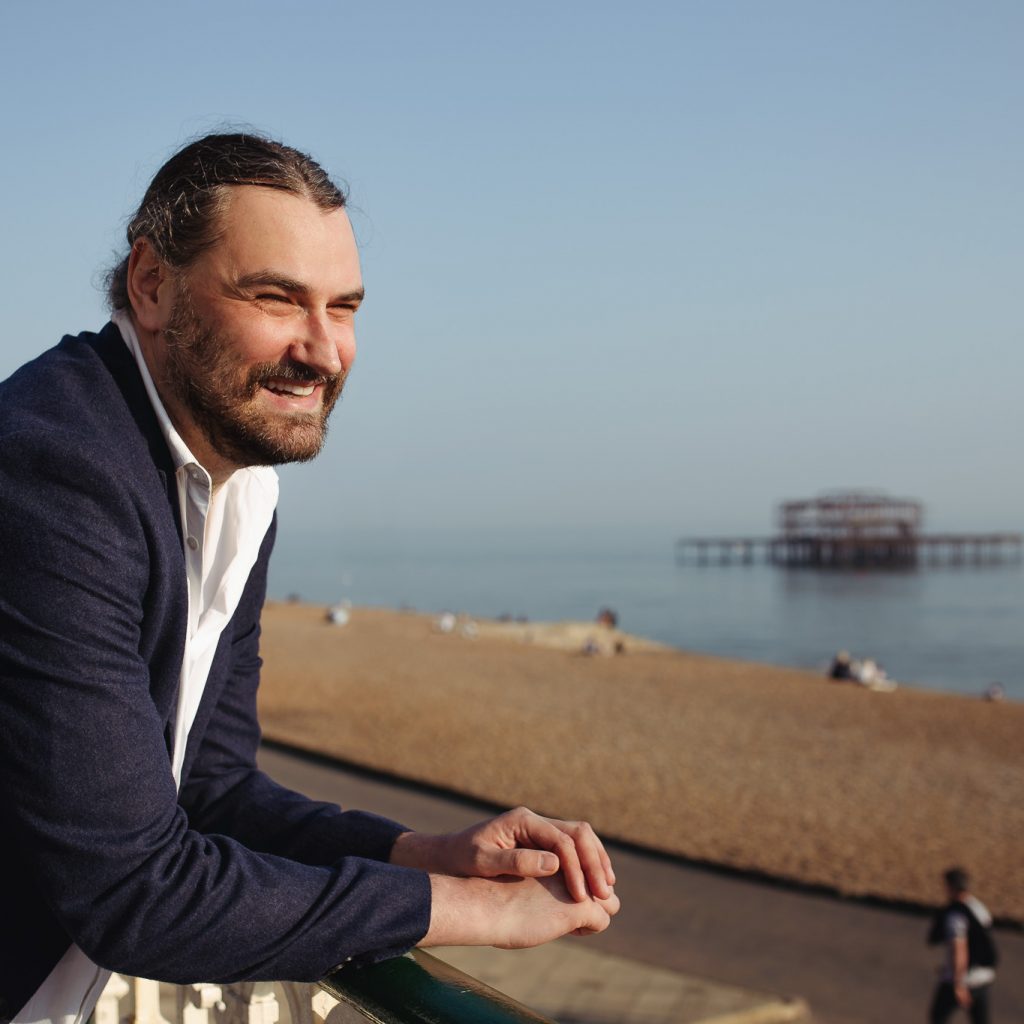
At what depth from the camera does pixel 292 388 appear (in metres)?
1.76

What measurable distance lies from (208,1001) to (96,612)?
958mm

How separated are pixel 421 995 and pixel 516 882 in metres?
0.35

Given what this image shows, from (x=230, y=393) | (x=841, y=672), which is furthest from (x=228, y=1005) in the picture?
(x=841, y=672)

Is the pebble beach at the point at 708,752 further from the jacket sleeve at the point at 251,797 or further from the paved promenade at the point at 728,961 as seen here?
the jacket sleeve at the point at 251,797

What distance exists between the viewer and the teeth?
1.74 meters

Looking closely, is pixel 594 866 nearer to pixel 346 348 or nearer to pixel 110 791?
pixel 110 791

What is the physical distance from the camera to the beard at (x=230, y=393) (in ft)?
5.49

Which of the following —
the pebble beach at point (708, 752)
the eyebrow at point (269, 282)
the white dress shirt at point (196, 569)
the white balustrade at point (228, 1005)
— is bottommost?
the pebble beach at point (708, 752)

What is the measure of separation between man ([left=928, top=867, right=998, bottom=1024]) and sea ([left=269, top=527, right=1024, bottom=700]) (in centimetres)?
3618

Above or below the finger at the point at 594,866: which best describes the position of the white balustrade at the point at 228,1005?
below

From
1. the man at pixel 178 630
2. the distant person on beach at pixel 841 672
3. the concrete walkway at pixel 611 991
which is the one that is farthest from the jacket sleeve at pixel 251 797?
the distant person on beach at pixel 841 672

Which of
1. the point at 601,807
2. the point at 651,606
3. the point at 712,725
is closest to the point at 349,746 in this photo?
the point at 601,807

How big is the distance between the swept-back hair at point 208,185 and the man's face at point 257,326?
0.06 ft

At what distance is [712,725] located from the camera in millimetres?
22344
